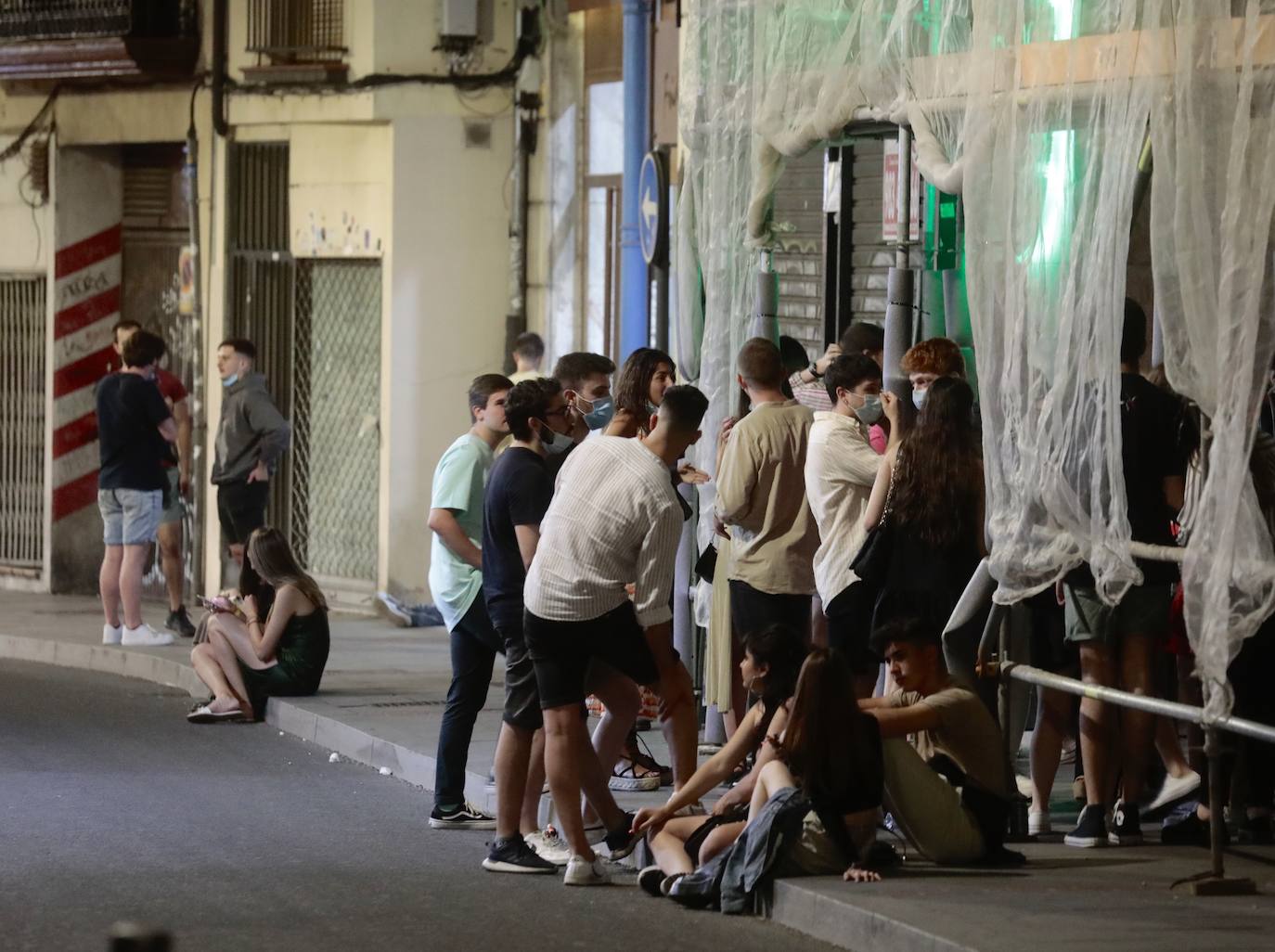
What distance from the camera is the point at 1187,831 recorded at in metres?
8.40

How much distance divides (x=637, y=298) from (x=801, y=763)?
7.49 meters

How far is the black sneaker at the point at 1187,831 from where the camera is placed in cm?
838

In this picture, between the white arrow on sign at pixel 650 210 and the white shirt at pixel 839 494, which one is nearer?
the white shirt at pixel 839 494

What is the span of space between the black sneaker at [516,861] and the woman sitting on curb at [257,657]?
3.85 m

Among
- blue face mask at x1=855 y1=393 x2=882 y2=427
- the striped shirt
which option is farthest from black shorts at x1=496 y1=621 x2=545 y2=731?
blue face mask at x1=855 y1=393 x2=882 y2=427

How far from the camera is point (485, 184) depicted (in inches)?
643

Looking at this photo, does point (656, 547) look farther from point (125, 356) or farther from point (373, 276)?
point (373, 276)

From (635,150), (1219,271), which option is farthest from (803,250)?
(1219,271)

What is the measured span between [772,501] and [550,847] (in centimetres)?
165

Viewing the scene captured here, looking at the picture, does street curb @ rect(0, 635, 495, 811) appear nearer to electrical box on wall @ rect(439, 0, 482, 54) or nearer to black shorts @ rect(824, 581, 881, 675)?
black shorts @ rect(824, 581, 881, 675)

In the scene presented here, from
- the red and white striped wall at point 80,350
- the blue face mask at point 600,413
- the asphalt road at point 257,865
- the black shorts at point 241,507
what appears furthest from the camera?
the red and white striped wall at point 80,350

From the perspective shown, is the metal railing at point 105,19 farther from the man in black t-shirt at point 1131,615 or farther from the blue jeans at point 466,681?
the man in black t-shirt at point 1131,615

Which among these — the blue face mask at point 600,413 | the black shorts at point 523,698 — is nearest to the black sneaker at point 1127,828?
the black shorts at point 523,698

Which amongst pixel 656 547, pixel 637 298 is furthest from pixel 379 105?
pixel 656 547
